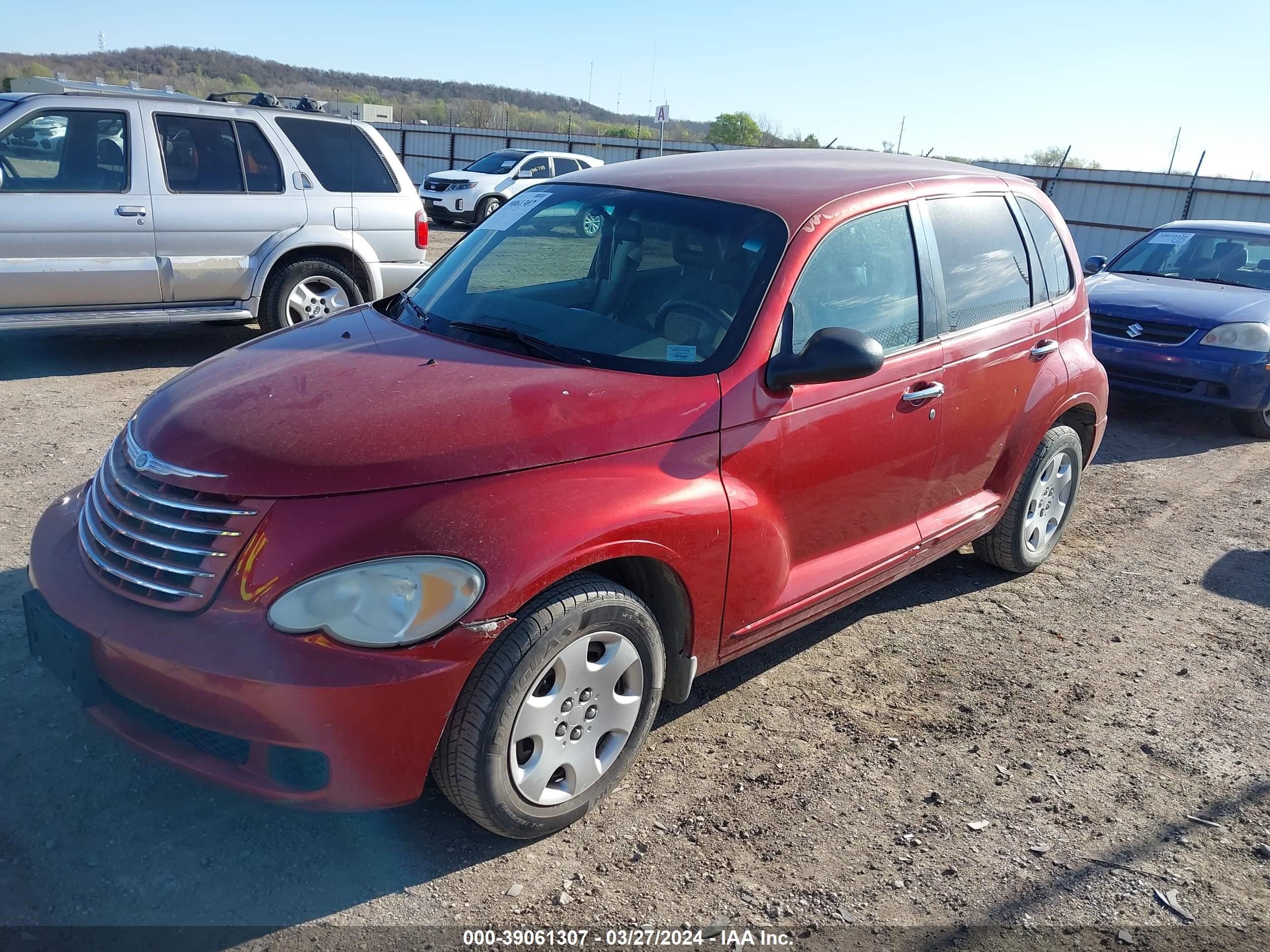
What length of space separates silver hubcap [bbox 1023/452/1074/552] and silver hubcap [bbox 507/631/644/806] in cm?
266

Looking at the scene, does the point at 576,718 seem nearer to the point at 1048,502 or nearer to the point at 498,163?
the point at 1048,502

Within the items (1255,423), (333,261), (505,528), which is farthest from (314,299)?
(1255,423)

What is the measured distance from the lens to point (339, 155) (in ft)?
26.3

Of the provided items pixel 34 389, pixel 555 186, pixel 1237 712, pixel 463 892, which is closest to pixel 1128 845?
pixel 1237 712

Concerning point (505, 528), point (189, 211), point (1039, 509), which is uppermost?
point (189, 211)

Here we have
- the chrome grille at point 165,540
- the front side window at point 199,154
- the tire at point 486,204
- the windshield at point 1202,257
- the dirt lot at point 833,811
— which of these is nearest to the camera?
the chrome grille at point 165,540

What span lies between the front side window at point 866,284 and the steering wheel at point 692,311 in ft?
0.81

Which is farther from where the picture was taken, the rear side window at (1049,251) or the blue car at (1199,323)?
the blue car at (1199,323)

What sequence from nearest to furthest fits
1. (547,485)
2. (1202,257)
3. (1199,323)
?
(547,485) → (1199,323) → (1202,257)

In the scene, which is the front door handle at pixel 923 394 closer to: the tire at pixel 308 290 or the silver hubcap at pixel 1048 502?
the silver hubcap at pixel 1048 502

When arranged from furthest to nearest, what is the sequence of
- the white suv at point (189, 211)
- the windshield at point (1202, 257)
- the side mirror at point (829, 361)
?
the windshield at point (1202, 257) → the white suv at point (189, 211) → the side mirror at point (829, 361)

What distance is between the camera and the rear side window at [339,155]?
786 cm

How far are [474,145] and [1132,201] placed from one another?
55.7ft

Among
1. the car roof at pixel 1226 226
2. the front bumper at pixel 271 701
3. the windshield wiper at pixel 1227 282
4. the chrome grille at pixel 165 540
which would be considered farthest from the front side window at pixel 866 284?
the car roof at pixel 1226 226
